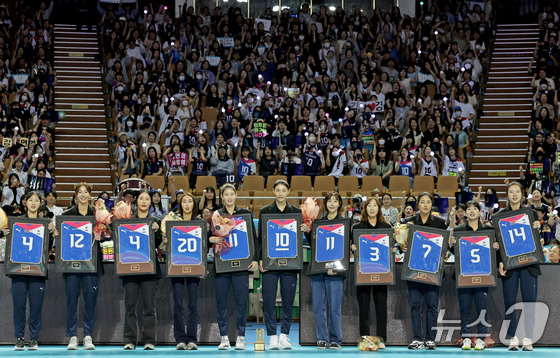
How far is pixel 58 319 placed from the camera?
9.85 m

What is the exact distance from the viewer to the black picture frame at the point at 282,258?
30.8 feet

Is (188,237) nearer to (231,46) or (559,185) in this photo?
(559,185)

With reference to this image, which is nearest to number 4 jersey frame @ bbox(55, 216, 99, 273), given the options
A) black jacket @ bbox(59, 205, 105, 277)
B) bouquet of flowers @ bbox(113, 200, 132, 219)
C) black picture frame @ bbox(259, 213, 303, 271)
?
black jacket @ bbox(59, 205, 105, 277)

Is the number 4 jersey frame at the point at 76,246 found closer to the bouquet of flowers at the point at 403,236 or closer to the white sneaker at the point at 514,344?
the bouquet of flowers at the point at 403,236

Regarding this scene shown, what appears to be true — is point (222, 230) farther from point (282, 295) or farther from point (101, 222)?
point (101, 222)

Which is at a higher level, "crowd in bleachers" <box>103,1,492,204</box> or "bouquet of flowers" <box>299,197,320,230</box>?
Result: "crowd in bleachers" <box>103,1,492,204</box>

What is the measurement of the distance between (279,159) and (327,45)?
5.14 meters

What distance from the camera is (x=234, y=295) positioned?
9.48 meters

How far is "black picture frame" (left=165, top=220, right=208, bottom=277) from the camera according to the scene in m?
9.38

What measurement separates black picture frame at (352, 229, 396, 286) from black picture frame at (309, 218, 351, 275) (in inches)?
5.1

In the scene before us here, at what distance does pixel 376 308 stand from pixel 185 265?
7.71ft

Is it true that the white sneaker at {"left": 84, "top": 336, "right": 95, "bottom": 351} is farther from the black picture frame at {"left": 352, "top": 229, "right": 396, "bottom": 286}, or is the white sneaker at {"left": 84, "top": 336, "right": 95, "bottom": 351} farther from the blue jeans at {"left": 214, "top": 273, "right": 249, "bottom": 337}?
the black picture frame at {"left": 352, "top": 229, "right": 396, "bottom": 286}

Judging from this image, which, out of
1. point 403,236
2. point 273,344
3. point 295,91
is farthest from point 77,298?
point 295,91

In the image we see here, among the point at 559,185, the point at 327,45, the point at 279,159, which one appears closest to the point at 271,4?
the point at 327,45
